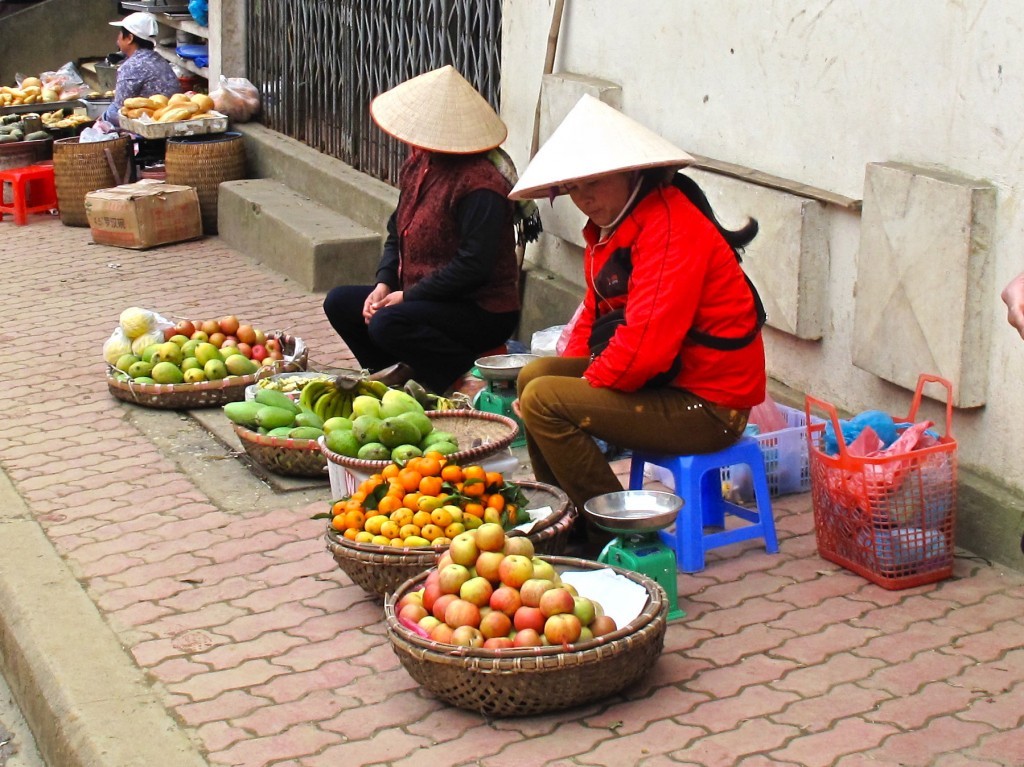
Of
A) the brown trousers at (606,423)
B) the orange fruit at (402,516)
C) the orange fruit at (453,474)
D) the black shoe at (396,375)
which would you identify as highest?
the brown trousers at (606,423)

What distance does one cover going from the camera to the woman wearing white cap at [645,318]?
170 inches

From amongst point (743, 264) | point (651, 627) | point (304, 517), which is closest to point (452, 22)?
point (743, 264)

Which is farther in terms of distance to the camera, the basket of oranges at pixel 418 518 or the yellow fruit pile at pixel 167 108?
the yellow fruit pile at pixel 167 108

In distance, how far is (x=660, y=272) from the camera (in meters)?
4.29

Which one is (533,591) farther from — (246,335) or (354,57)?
(354,57)

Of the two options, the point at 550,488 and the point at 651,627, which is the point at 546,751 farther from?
the point at 550,488

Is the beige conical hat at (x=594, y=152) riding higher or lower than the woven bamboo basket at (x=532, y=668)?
higher

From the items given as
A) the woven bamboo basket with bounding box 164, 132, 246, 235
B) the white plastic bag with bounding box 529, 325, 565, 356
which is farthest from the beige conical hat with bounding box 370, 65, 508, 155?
the woven bamboo basket with bounding box 164, 132, 246, 235

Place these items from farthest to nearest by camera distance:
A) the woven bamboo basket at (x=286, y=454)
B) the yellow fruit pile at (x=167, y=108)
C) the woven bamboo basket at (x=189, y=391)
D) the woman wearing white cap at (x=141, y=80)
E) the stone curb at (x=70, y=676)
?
the woman wearing white cap at (x=141, y=80) < the yellow fruit pile at (x=167, y=108) < the woven bamboo basket at (x=189, y=391) < the woven bamboo basket at (x=286, y=454) < the stone curb at (x=70, y=676)

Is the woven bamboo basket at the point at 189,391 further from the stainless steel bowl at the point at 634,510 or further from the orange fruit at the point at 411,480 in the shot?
the stainless steel bowl at the point at 634,510

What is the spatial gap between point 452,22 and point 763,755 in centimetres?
532

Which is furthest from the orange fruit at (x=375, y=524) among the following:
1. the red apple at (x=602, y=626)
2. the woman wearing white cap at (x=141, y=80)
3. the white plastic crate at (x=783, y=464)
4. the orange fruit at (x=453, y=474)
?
the woman wearing white cap at (x=141, y=80)

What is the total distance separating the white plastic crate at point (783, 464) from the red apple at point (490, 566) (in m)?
1.53

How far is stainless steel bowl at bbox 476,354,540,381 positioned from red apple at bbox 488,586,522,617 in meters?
2.22
